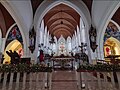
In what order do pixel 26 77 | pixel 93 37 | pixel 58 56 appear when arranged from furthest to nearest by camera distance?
pixel 58 56
pixel 93 37
pixel 26 77

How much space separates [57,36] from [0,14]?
13.2 meters

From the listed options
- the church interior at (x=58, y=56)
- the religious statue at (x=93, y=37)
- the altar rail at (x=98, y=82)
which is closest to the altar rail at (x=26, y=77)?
the church interior at (x=58, y=56)

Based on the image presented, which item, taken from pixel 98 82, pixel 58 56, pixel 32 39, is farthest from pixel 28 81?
pixel 58 56

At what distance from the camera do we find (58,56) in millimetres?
9953

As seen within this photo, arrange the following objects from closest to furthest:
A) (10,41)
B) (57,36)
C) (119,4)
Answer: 1. (119,4)
2. (10,41)
3. (57,36)

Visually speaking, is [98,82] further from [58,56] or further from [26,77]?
[58,56]

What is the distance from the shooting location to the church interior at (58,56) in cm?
369

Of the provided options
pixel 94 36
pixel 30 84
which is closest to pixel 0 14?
pixel 94 36

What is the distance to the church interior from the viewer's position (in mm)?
3686

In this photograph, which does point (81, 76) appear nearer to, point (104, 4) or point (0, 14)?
point (104, 4)

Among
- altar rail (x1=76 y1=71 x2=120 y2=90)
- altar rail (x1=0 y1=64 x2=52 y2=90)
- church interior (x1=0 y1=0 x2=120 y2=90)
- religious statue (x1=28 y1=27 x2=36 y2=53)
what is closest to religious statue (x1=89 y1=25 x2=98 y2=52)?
church interior (x1=0 y1=0 x2=120 y2=90)

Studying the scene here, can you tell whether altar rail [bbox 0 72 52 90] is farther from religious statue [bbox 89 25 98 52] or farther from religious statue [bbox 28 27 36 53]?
religious statue [bbox 89 25 98 52]

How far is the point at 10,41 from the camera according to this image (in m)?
12.1

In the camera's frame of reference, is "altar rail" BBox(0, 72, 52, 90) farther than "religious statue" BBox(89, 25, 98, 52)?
No
